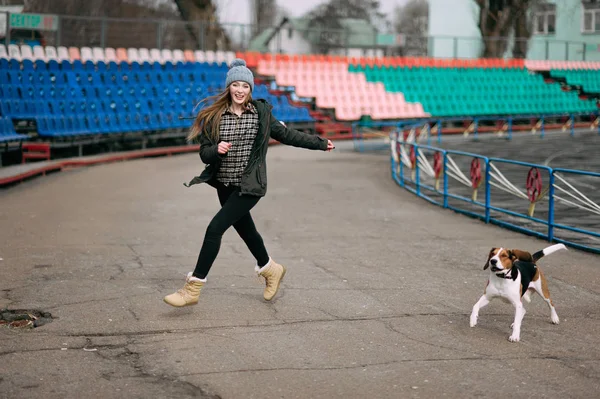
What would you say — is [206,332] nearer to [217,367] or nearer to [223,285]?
[217,367]

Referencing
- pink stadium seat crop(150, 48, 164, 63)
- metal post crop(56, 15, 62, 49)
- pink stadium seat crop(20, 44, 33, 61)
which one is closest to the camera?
pink stadium seat crop(20, 44, 33, 61)

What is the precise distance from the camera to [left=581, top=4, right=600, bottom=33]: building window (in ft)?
185

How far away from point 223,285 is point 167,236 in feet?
10.4

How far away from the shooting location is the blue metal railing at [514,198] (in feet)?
40.2

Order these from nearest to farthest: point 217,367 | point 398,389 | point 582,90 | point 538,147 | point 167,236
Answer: point 398,389 → point 217,367 → point 167,236 → point 538,147 → point 582,90

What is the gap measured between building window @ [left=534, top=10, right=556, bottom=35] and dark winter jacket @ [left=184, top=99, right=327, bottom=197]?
54398 millimetres

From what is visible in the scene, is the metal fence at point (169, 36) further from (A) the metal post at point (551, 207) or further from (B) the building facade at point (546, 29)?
(A) the metal post at point (551, 207)

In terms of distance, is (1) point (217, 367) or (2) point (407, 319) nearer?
(1) point (217, 367)

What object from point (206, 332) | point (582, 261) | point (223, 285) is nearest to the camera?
point (206, 332)

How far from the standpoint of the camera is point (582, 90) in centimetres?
4312

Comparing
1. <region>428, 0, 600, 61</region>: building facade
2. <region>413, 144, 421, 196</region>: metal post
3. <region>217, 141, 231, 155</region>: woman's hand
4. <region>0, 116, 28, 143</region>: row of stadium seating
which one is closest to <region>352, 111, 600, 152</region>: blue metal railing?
<region>428, 0, 600, 61</region>: building facade

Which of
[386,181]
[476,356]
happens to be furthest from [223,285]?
[386,181]

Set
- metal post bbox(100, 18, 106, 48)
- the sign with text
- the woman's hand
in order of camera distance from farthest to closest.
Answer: metal post bbox(100, 18, 106, 48), the sign with text, the woman's hand

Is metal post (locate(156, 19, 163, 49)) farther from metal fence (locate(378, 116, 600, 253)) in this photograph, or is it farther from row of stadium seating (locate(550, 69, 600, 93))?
row of stadium seating (locate(550, 69, 600, 93))
